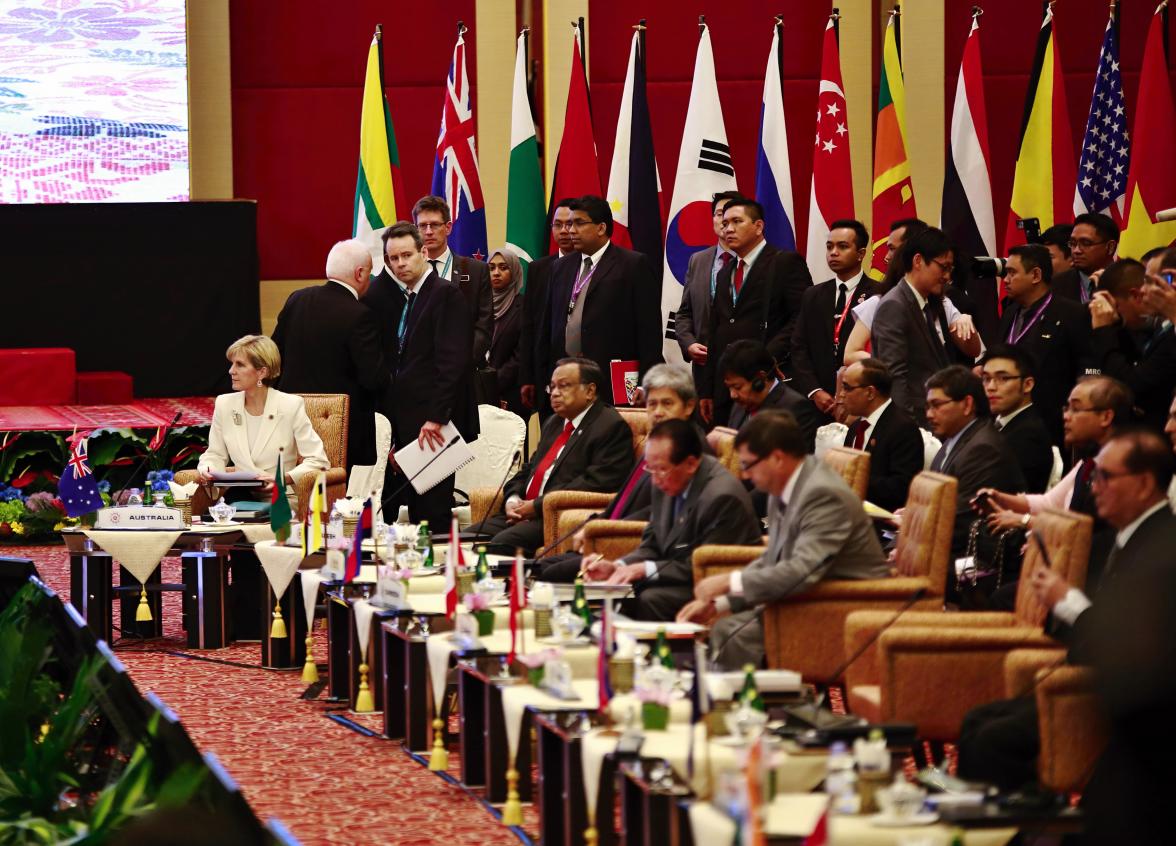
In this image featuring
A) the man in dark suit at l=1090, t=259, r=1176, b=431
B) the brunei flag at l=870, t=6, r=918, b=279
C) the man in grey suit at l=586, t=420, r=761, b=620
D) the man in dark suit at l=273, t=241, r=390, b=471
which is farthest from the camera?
the brunei flag at l=870, t=6, r=918, b=279

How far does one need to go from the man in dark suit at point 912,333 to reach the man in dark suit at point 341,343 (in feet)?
7.73

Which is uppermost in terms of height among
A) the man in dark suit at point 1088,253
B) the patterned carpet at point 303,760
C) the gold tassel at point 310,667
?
the man in dark suit at point 1088,253

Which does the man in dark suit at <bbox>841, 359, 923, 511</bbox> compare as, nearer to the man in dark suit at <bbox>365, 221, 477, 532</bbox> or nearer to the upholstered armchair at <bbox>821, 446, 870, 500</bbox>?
the upholstered armchair at <bbox>821, 446, 870, 500</bbox>

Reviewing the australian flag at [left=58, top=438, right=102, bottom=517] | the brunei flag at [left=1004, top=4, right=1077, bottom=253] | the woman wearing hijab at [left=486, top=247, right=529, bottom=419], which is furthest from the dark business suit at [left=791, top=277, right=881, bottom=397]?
the australian flag at [left=58, top=438, right=102, bottom=517]

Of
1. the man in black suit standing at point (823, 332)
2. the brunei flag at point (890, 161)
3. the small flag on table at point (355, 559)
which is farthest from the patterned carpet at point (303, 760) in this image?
the brunei flag at point (890, 161)

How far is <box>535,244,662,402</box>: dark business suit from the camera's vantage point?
8172 mm

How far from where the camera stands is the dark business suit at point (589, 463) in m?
7.12

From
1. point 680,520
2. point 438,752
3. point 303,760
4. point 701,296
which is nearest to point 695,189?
point 701,296

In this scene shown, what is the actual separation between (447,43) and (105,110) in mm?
2416

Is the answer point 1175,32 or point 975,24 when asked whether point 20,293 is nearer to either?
point 975,24

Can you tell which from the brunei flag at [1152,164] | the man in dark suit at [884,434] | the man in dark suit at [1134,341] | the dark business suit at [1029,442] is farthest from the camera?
the brunei flag at [1152,164]

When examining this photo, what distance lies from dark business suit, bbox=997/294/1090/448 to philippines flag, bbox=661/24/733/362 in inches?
112

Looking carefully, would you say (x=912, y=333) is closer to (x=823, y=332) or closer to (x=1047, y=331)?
(x=1047, y=331)

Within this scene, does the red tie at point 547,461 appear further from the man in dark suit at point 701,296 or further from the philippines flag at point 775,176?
the philippines flag at point 775,176
